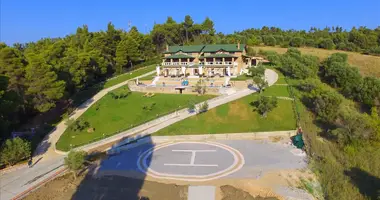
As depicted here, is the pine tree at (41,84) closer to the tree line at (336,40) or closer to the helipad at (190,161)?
the helipad at (190,161)

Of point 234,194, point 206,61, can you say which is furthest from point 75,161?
point 206,61

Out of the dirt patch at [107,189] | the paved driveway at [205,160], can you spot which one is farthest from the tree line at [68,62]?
the paved driveway at [205,160]

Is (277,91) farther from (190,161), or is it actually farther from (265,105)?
(190,161)

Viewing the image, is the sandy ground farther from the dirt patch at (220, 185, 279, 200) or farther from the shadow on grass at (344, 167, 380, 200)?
the shadow on grass at (344, 167, 380, 200)

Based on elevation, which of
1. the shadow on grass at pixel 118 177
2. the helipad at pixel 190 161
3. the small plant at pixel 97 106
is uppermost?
the small plant at pixel 97 106

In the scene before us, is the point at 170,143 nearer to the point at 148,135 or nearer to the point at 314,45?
the point at 148,135

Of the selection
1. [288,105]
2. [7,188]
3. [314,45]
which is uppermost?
[314,45]

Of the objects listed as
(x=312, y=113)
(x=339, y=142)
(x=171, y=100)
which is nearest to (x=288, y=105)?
(x=312, y=113)
